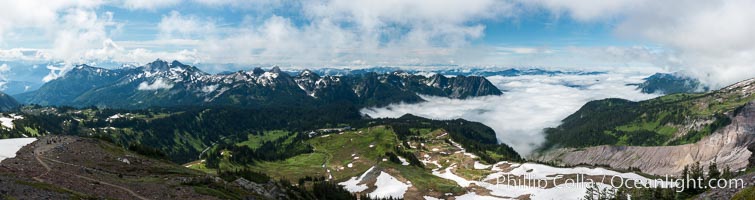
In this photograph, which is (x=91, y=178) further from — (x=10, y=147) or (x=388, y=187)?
(x=388, y=187)

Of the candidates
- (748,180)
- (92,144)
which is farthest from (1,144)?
(748,180)

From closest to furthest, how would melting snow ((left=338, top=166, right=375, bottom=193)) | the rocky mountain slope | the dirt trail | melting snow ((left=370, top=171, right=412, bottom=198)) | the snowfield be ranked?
the rocky mountain slope < the dirt trail < the snowfield < melting snow ((left=370, top=171, right=412, bottom=198)) < melting snow ((left=338, top=166, right=375, bottom=193))

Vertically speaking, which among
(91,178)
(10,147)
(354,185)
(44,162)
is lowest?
(354,185)

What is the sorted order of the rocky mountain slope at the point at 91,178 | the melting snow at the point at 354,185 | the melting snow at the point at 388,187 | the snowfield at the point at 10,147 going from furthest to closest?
the melting snow at the point at 354,185, the melting snow at the point at 388,187, the snowfield at the point at 10,147, the rocky mountain slope at the point at 91,178

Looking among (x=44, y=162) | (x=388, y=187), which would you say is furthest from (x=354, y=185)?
(x=44, y=162)

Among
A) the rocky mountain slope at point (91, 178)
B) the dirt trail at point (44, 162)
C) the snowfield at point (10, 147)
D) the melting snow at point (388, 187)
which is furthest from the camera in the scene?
the melting snow at point (388, 187)

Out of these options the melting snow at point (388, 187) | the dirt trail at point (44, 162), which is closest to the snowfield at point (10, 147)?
the dirt trail at point (44, 162)

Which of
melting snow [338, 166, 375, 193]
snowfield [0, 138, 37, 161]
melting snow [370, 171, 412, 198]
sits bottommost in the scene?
melting snow [338, 166, 375, 193]

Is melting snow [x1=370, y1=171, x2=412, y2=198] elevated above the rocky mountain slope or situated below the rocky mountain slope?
below

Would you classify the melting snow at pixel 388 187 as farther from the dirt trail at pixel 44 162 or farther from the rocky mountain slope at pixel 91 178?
the dirt trail at pixel 44 162

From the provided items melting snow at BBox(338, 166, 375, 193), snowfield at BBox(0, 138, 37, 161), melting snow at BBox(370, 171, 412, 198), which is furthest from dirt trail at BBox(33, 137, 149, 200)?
melting snow at BBox(338, 166, 375, 193)

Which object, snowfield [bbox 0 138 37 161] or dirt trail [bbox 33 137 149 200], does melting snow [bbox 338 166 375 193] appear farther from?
snowfield [bbox 0 138 37 161]

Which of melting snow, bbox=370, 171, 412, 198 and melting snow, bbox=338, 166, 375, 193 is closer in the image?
melting snow, bbox=370, 171, 412, 198
